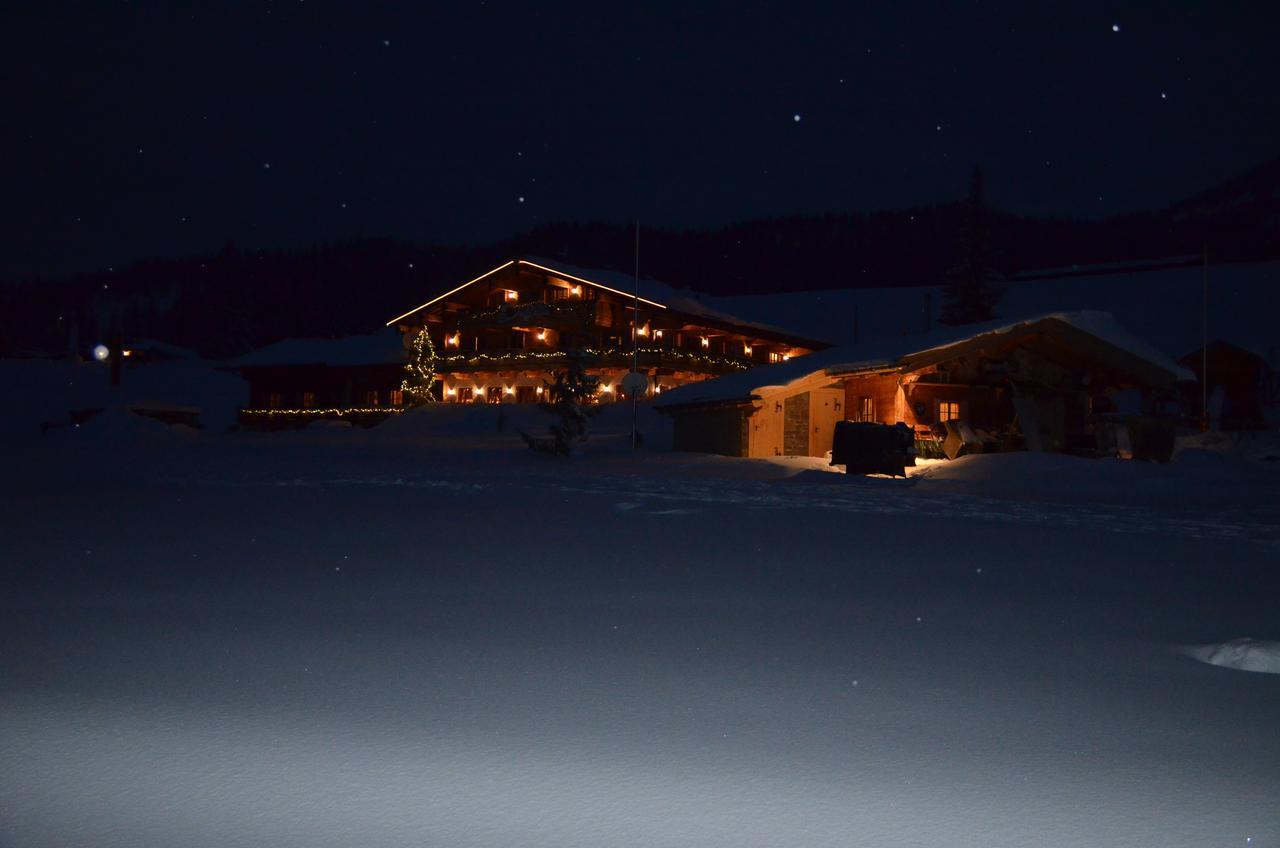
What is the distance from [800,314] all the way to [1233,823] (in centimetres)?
8980

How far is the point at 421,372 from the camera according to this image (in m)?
53.3

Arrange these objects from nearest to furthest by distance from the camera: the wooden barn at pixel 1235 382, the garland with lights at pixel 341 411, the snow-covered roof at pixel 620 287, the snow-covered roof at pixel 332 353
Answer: the wooden barn at pixel 1235 382
the snow-covered roof at pixel 620 287
the garland with lights at pixel 341 411
the snow-covered roof at pixel 332 353

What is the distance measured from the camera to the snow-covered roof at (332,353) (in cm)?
5850

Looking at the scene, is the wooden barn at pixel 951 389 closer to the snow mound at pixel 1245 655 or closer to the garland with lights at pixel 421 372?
the snow mound at pixel 1245 655

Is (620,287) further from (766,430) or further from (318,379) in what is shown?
(766,430)

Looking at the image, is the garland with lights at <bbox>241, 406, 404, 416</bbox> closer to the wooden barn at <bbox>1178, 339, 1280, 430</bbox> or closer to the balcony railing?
the balcony railing

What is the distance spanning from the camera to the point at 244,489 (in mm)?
20375

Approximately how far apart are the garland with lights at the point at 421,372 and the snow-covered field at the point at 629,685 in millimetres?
38680

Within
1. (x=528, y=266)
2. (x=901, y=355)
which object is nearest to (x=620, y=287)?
(x=528, y=266)

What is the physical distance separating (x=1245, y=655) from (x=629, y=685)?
4.08 meters

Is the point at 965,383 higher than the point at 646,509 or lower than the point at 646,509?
higher

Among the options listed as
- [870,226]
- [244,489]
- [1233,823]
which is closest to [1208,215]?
[870,226]

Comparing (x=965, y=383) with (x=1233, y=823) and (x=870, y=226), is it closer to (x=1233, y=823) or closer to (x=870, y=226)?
(x=1233, y=823)

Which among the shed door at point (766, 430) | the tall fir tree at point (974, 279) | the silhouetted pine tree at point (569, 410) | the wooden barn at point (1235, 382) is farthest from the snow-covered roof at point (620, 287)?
the wooden barn at point (1235, 382)
